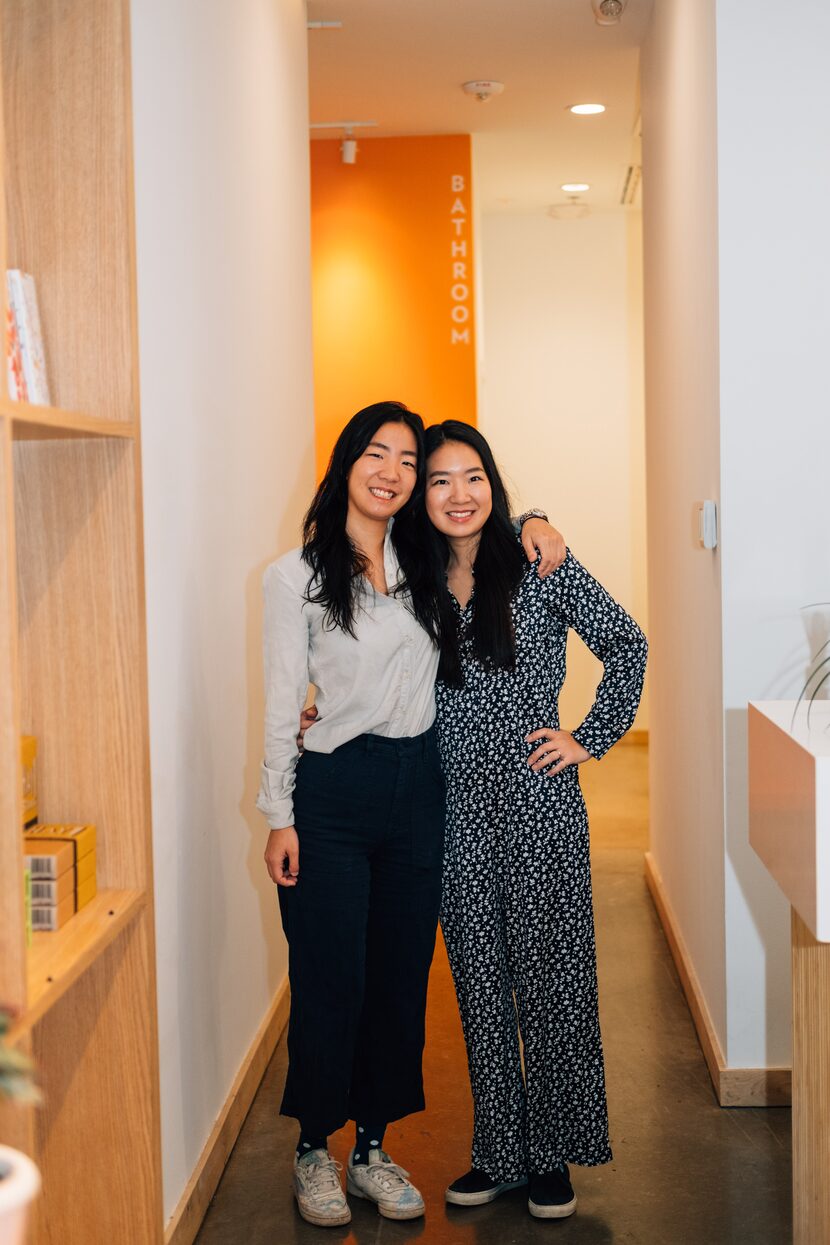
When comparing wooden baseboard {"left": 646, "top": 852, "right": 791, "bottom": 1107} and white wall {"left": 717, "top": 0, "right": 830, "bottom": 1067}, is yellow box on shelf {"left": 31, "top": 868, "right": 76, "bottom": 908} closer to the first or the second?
white wall {"left": 717, "top": 0, "right": 830, "bottom": 1067}

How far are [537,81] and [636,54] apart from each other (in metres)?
0.50

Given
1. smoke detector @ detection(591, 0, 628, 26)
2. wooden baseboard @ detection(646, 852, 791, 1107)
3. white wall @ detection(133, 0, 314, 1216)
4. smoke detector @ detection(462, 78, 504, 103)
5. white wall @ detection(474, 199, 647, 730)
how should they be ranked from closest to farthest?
white wall @ detection(133, 0, 314, 1216) → wooden baseboard @ detection(646, 852, 791, 1107) → smoke detector @ detection(591, 0, 628, 26) → smoke detector @ detection(462, 78, 504, 103) → white wall @ detection(474, 199, 647, 730)

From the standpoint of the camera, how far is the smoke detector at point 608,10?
4.14 metres

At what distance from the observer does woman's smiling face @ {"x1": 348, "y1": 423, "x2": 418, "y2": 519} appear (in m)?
2.35

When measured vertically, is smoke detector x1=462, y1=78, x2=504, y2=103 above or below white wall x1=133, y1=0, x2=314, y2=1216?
above

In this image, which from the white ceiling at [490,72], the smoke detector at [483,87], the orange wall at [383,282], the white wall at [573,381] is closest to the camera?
the white ceiling at [490,72]

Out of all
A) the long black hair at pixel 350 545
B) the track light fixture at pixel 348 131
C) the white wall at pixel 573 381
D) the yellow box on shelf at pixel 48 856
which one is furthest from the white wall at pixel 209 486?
the white wall at pixel 573 381

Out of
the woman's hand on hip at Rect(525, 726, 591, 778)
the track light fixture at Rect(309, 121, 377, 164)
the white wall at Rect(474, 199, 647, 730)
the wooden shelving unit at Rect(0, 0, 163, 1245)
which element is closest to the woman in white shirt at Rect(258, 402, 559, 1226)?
the woman's hand on hip at Rect(525, 726, 591, 778)

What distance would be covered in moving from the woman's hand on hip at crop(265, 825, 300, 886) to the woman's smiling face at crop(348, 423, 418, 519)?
2.00 ft

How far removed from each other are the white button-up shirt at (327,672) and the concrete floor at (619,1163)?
31.9 inches

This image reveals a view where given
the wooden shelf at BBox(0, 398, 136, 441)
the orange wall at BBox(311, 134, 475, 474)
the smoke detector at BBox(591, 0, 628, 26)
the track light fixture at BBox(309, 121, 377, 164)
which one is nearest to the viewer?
the wooden shelf at BBox(0, 398, 136, 441)

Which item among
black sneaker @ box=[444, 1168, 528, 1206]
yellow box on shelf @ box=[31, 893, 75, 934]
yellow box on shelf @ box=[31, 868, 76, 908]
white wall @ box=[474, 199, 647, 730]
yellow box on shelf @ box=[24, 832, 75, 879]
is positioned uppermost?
white wall @ box=[474, 199, 647, 730]

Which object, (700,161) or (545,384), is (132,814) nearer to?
(700,161)

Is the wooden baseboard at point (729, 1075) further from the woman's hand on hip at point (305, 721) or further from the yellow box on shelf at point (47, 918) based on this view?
the yellow box on shelf at point (47, 918)
